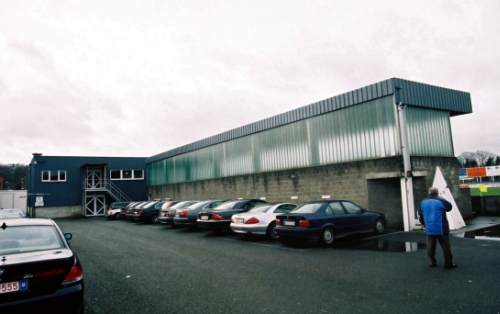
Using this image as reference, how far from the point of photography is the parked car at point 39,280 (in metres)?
3.95

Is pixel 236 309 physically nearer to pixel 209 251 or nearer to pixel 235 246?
pixel 209 251

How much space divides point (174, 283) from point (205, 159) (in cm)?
2252

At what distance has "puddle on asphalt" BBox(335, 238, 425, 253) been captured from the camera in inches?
370

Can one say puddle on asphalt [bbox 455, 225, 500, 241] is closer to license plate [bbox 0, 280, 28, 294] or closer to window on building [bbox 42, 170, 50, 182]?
license plate [bbox 0, 280, 28, 294]

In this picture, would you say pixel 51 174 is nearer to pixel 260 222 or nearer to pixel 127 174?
pixel 127 174

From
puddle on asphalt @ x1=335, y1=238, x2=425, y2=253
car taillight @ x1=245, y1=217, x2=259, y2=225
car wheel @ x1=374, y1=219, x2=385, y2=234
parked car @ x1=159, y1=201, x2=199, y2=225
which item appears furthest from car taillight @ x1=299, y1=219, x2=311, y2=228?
parked car @ x1=159, y1=201, x2=199, y2=225

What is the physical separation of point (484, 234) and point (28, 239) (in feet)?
41.0

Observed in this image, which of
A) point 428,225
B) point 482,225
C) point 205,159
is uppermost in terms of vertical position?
point 205,159

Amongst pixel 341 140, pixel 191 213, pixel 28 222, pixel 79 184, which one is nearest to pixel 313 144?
pixel 341 140

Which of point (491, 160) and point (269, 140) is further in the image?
point (491, 160)

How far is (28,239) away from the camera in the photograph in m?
5.00

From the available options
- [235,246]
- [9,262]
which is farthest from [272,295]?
[235,246]

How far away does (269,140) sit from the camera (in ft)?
70.6

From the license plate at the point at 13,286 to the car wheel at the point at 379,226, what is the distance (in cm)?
1076
